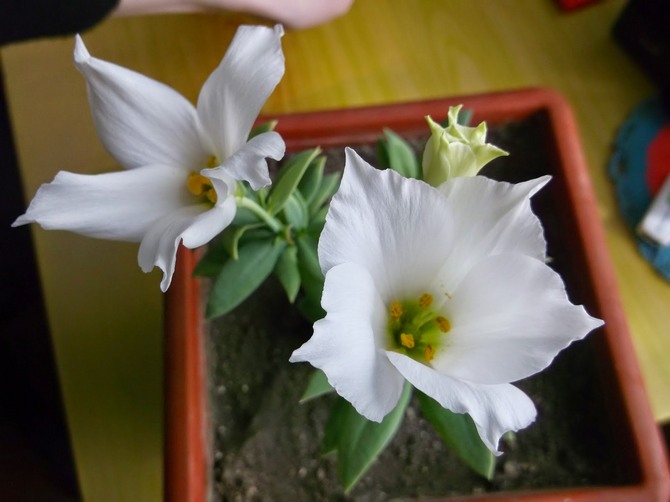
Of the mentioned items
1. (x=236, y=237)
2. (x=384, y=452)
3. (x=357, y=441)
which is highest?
(x=236, y=237)

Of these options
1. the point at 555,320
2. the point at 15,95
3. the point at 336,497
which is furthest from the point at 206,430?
the point at 15,95

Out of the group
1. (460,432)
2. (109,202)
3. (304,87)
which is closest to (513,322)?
(460,432)

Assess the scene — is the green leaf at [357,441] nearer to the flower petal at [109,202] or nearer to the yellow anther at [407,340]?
the yellow anther at [407,340]

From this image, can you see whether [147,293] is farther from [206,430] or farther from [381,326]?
[381,326]

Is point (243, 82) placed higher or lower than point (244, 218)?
higher

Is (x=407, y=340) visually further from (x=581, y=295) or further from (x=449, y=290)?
(x=581, y=295)

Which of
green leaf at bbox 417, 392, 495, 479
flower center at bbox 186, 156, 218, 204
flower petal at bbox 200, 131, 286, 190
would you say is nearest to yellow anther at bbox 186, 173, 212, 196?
flower center at bbox 186, 156, 218, 204

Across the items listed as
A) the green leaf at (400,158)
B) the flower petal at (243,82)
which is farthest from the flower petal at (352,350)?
the green leaf at (400,158)
